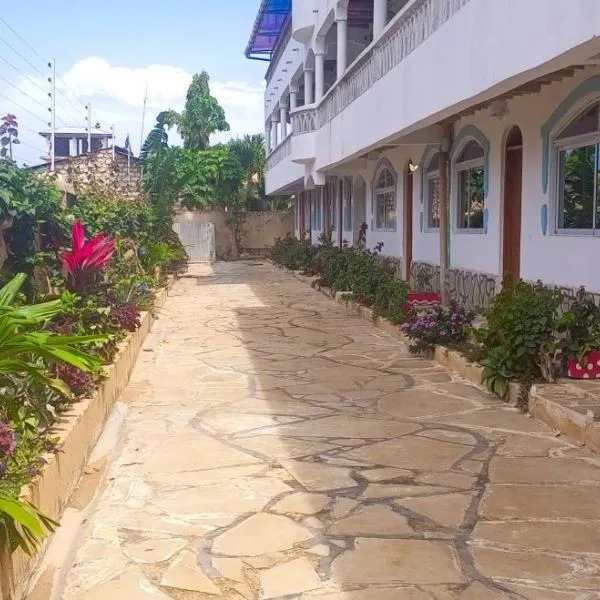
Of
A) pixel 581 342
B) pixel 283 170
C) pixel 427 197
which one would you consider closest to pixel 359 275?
pixel 427 197

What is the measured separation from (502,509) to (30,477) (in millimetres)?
2613

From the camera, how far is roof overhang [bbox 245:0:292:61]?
24453mm

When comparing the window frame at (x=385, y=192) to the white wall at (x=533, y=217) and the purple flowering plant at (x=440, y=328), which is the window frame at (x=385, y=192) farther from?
the purple flowering plant at (x=440, y=328)

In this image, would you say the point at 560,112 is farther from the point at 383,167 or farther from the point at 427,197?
the point at 383,167

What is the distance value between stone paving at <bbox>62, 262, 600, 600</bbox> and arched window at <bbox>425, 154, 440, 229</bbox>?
5.43m

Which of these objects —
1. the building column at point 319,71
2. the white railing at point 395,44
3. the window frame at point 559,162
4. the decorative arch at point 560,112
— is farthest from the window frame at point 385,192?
the window frame at point 559,162

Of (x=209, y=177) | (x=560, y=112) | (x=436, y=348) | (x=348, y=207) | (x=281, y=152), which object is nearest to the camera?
(x=560, y=112)

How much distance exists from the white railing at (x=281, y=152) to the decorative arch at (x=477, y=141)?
9512 millimetres

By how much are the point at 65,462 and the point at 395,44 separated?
7.80m

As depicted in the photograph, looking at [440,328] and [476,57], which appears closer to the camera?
[476,57]

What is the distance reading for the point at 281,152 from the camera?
2495 centimetres

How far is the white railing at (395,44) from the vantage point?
8.81m

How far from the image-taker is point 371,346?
10.9m

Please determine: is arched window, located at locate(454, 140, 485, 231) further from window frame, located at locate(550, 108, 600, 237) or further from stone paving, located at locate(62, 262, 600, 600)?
stone paving, located at locate(62, 262, 600, 600)
